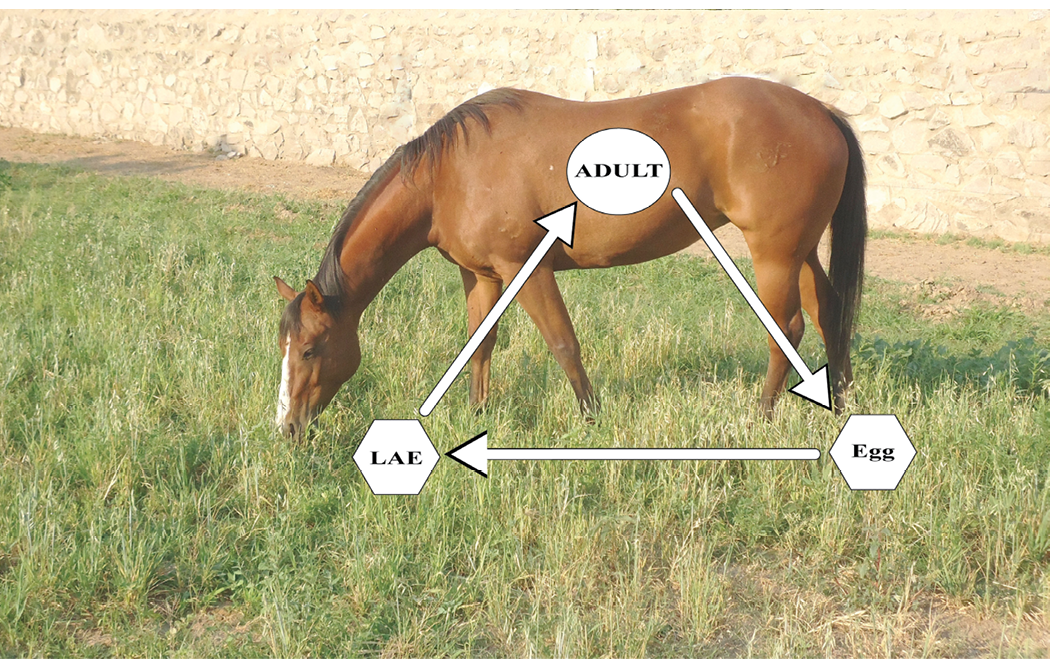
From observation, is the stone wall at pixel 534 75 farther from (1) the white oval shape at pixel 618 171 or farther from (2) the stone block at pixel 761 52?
(1) the white oval shape at pixel 618 171

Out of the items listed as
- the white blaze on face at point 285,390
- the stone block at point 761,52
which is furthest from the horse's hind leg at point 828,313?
the stone block at point 761,52

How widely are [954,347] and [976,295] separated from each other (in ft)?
4.83

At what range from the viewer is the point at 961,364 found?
17.2ft

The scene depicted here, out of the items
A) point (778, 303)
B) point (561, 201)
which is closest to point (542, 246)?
point (561, 201)

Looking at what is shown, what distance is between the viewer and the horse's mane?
439 centimetres

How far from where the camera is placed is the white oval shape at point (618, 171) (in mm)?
4359

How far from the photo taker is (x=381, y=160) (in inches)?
469

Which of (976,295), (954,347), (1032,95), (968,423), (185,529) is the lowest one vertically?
(185,529)

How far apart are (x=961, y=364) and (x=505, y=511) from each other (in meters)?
3.21

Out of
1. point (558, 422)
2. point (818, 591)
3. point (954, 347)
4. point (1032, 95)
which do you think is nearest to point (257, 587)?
point (558, 422)

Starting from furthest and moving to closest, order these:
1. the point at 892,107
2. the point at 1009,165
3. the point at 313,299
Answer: the point at 892,107 < the point at 1009,165 < the point at 313,299

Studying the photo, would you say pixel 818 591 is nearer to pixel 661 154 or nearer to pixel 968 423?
pixel 968 423

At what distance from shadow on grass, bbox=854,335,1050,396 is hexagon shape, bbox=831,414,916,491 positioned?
122 centimetres

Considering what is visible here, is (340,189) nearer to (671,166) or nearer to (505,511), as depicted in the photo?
(671,166)
